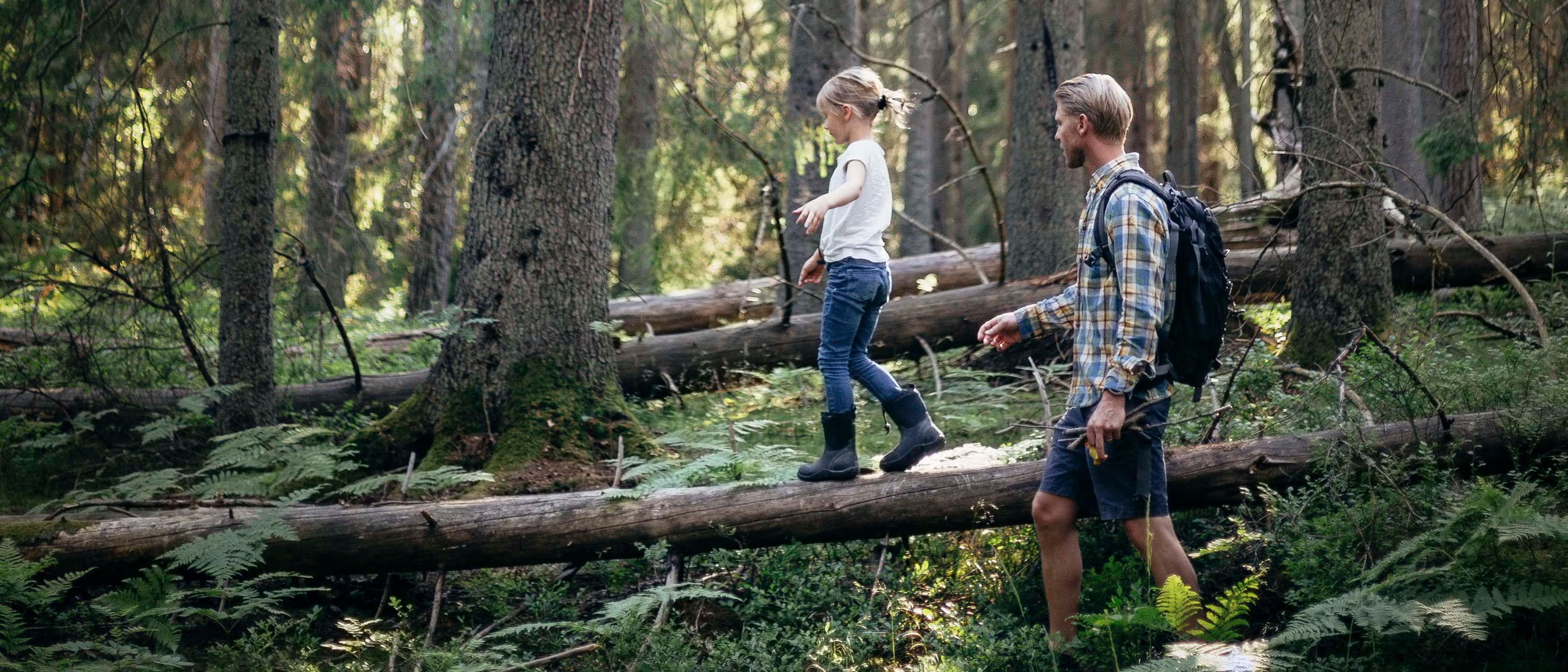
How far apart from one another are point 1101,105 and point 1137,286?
28.9 inches

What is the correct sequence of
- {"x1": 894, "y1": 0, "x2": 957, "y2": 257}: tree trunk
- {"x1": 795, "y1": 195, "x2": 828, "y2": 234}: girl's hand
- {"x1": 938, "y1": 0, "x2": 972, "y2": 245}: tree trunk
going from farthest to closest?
{"x1": 938, "y1": 0, "x2": 972, "y2": 245}: tree trunk, {"x1": 894, "y1": 0, "x2": 957, "y2": 257}: tree trunk, {"x1": 795, "y1": 195, "x2": 828, "y2": 234}: girl's hand

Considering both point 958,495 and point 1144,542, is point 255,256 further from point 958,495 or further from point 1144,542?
point 1144,542

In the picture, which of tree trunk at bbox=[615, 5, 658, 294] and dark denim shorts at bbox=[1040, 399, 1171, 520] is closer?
dark denim shorts at bbox=[1040, 399, 1171, 520]

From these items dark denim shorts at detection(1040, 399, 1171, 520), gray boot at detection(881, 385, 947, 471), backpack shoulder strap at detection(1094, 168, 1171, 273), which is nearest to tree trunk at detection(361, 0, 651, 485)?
gray boot at detection(881, 385, 947, 471)

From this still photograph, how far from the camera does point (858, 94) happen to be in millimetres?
5035

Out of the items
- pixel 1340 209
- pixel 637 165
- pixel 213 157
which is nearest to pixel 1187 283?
pixel 1340 209

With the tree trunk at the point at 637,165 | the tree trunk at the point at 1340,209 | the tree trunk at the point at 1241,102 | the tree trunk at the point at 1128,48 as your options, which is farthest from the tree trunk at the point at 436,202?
the tree trunk at the point at 1128,48

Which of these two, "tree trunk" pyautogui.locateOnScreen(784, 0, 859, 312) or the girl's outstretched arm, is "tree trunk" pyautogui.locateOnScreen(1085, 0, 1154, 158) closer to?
"tree trunk" pyautogui.locateOnScreen(784, 0, 859, 312)

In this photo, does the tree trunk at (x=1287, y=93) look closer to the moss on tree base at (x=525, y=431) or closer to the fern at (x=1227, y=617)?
the fern at (x=1227, y=617)

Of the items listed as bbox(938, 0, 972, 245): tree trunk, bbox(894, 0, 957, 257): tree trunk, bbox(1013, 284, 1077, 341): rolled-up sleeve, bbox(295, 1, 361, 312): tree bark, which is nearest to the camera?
bbox(1013, 284, 1077, 341): rolled-up sleeve

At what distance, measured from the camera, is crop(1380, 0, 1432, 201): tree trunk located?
12383 mm

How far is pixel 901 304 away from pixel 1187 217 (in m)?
5.31

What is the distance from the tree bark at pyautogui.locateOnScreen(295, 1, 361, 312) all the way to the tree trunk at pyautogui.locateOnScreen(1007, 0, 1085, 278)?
5.91 metres

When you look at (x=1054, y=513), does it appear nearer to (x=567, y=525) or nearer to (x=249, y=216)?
(x=567, y=525)
